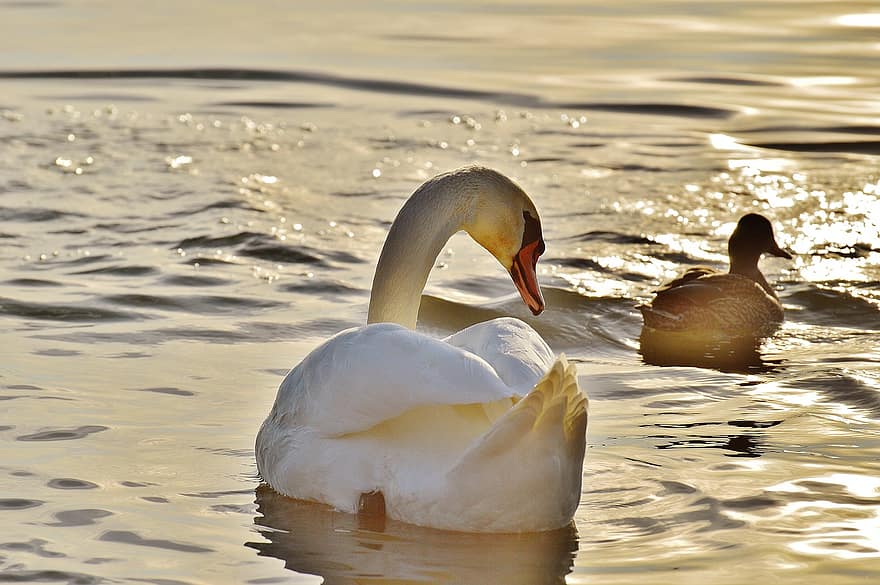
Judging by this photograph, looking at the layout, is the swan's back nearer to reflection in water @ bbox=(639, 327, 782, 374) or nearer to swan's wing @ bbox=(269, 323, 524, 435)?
swan's wing @ bbox=(269, 323, 524, 435)

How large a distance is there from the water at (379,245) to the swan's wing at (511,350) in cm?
51

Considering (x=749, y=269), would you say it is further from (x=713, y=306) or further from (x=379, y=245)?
(x=379, y=245)

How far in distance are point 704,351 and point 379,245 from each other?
2671mm

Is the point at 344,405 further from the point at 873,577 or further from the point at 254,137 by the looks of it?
the point at 254,137

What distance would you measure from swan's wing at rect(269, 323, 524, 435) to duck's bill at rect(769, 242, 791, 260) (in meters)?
5.09

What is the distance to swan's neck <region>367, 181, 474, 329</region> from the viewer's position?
6.35 m

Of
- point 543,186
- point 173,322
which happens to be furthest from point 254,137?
point 173,322

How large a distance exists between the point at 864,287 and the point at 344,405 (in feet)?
17.2

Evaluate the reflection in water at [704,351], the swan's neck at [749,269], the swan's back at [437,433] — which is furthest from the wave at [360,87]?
the swan's back at [437,433]

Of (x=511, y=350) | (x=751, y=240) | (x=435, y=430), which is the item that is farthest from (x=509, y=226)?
(x=751, y=240)

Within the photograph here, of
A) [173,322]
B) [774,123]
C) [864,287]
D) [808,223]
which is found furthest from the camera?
[774,123]

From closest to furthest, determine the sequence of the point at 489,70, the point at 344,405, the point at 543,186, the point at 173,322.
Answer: the point at 344,405 → the point at 173,322 → the point at 543,186 → the point at 489,70

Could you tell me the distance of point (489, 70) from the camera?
651 inches

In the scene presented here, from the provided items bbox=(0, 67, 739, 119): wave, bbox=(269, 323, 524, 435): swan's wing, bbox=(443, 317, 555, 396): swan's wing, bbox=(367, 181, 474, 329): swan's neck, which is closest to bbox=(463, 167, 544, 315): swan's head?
bbox=(367, 181, 474, 329): swan's neck
